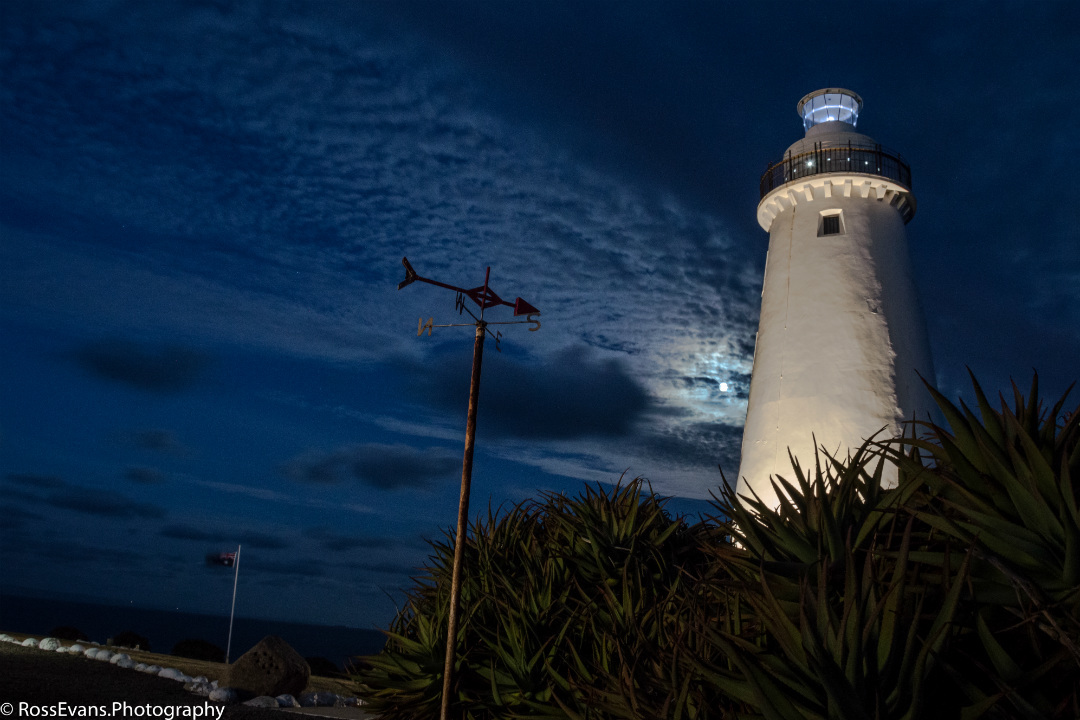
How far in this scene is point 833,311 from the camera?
1582cm

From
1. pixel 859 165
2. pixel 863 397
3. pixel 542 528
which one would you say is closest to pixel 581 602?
pixel 542 528

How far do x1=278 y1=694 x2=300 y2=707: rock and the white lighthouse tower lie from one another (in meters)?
9.57

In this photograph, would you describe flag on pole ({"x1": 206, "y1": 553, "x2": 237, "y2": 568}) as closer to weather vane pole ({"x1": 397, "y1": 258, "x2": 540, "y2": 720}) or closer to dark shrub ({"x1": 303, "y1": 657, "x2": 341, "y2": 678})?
dark shrub ({"x1": 303, "y1": 657, "x2": 341, "y2": 678})

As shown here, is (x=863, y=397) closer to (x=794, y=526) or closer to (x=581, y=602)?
(x=581, y=602)

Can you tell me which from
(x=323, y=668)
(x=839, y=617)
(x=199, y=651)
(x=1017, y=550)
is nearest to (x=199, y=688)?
(x=323, y=668)

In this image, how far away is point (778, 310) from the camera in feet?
55.0

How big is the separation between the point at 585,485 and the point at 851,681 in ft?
19.6

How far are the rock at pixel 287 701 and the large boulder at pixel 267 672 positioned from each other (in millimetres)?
400

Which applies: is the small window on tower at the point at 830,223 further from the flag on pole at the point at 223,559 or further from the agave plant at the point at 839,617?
the flag on pole at the point at 223,559

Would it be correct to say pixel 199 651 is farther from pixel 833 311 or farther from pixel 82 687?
pixel 833 311

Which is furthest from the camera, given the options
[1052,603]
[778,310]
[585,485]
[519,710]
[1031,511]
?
[778,310]

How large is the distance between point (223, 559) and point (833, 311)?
16.7 meters

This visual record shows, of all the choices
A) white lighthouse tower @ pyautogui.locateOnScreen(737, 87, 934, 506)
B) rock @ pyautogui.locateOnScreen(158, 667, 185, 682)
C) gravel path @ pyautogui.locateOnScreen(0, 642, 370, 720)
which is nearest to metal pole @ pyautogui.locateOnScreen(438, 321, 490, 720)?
gravel path @ pyautogui.locateOnScreen(0, 642, 370, 720)

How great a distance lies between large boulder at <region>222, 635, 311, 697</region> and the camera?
46.5 feet
